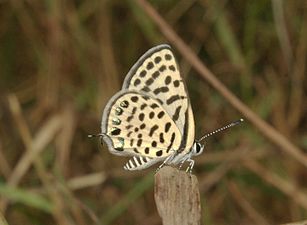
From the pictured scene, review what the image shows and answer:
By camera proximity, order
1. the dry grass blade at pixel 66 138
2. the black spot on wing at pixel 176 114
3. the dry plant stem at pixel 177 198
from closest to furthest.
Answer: the dry plant stem at pixel 177 198 < the black spot on wing at pixel 176 114 < the dry grass blade at pixel 66 138

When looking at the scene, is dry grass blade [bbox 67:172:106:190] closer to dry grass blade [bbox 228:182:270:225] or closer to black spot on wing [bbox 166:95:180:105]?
dry grass blade [bbox 228:182:270:225]

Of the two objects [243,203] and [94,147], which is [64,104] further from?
[243,203]

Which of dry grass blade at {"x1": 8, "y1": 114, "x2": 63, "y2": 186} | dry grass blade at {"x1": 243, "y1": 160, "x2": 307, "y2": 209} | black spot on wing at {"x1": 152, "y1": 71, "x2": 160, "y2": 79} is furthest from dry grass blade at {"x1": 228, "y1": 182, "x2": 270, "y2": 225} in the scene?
black spot on wing at {"x1": 152, "y1": 71, "x2": 160, "y2": 79}

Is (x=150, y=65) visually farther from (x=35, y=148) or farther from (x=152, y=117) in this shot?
(x=35, y=148)

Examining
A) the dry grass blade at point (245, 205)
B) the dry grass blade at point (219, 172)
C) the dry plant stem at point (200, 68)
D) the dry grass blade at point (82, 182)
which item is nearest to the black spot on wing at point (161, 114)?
the dry plant stem at point (200, 68)

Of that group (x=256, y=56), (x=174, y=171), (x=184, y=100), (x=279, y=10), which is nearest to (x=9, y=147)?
(x=256, y=56)

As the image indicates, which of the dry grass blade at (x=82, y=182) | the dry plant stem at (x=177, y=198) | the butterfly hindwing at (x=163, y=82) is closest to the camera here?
the dry plant stem at (x=177, y=198)

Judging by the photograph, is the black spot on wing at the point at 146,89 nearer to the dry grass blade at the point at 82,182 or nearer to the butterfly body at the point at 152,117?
the butterfly body at the point at 152,117
